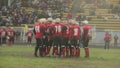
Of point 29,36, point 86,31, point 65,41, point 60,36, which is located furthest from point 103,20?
point 60,36

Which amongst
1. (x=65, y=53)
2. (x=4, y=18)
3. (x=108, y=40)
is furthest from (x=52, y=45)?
(x=4, y=18)

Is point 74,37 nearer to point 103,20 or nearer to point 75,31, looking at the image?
point 75,31

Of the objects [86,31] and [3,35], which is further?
[3,35]

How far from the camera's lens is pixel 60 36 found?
2508 centimetres

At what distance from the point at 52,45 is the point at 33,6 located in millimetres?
28224

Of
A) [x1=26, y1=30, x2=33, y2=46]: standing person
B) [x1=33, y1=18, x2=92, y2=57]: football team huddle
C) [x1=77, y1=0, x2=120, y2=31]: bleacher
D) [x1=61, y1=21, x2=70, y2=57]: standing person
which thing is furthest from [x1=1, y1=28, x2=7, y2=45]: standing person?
[x1=61, y1=21, x2=70, y2=57]: standing person

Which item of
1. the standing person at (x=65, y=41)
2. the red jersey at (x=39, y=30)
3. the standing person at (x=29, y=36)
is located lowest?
the standing person at (x=29, y=36)

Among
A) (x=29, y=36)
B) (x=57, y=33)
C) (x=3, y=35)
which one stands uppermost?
(x=57, y=33)

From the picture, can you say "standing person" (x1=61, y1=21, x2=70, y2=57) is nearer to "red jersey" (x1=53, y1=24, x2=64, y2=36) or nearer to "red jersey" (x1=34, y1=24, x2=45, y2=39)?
"red jersey" (x1=53, y1=24, x2=64, y2=36)

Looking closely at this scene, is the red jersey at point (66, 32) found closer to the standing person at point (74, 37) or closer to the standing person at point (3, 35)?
the standing person at point (74, 37)

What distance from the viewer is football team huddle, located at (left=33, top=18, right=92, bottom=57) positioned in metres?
25.0

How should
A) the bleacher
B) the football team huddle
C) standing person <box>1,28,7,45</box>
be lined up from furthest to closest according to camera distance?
1. the bleacher
2. standing person <box>1,28,7,45</box>
3. the football team huddle

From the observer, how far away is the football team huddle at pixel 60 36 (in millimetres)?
24984

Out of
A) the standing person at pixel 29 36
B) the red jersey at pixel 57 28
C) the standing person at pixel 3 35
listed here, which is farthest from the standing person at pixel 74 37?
the standing person at pixel 29 36
